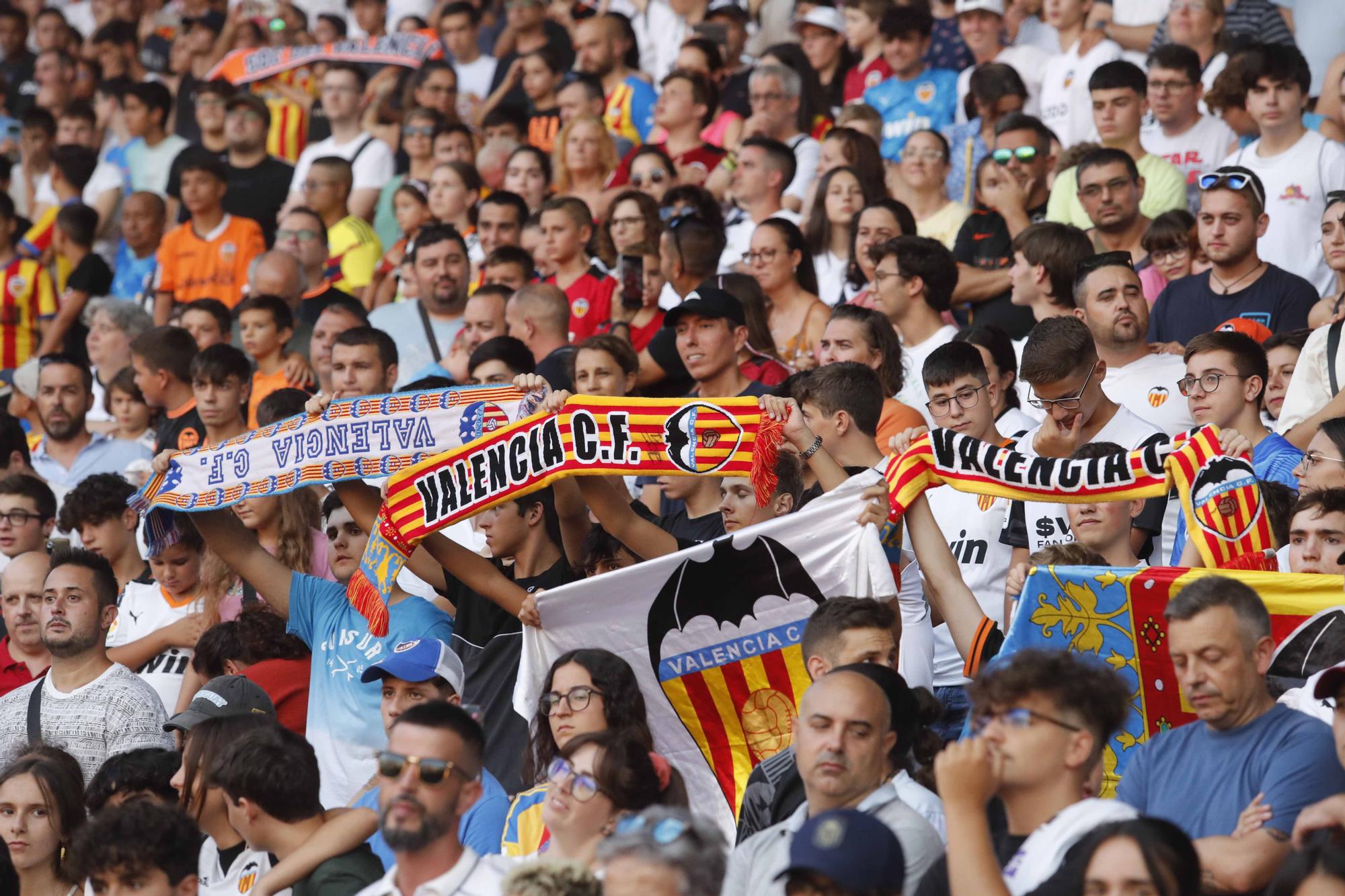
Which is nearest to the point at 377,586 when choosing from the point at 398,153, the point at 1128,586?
the point at 1128,586

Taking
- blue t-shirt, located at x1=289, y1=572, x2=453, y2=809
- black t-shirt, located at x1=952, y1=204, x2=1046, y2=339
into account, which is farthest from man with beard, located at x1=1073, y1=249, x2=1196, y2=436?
blue t-shirt, located at x1=289, y1=572, x2=453, y2=809

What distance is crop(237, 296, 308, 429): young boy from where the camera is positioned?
10812 mm

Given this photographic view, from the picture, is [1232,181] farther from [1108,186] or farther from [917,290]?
[917,290]

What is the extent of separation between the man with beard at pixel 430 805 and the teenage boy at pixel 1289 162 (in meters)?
6.07

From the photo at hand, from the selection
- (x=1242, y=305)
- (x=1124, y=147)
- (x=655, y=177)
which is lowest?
(x=1242, y=305)

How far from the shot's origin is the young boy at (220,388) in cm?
934

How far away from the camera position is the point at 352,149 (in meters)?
14.8

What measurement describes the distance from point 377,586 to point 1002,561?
95.3 inches

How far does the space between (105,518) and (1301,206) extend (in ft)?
20.4

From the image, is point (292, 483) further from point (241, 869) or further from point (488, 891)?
point (488, 891)

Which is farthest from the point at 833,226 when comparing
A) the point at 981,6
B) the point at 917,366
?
the point at 981,6

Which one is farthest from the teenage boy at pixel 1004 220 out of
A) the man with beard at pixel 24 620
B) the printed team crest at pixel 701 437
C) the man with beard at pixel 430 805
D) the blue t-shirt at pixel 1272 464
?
the man with beard at pixel 430 805

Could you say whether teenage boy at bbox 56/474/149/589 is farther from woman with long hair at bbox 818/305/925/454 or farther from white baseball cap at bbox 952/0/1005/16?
white baseball cap at bbox 952/0/1005/16

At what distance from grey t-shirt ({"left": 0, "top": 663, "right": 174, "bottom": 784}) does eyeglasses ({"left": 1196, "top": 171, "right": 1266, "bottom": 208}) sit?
5307mm
